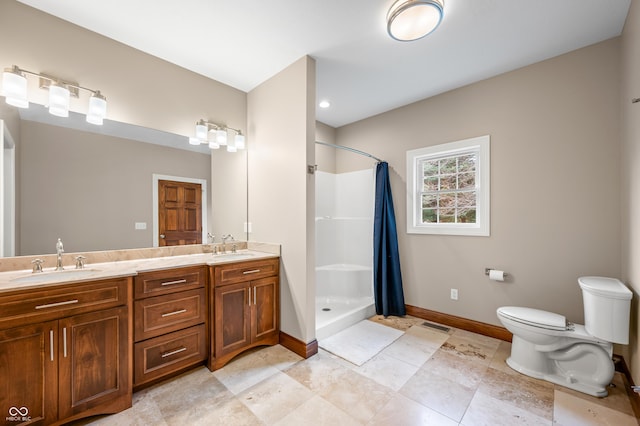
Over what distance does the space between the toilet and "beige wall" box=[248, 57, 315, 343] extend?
167 cm

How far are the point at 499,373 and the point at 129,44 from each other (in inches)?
155

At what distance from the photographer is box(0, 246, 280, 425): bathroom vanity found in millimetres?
1318

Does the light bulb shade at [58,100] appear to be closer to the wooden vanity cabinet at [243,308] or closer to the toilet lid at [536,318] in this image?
the wooden vanity cabinet at [243,308]

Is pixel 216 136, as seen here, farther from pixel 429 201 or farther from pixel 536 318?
pixel 536 318

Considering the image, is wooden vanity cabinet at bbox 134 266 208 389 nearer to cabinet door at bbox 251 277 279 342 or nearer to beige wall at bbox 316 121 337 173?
cabinet door at bbox 251 277 279 342

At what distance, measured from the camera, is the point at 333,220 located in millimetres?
3863

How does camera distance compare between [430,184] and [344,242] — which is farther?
[344,242]

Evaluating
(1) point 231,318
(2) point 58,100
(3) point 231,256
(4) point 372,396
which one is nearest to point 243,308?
(1) point 231,318

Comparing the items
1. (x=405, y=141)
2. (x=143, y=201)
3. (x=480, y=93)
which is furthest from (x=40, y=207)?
(x=480, y=93)

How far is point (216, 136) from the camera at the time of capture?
261cm

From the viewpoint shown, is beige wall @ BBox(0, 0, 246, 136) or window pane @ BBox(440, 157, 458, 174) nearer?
beige wall @ BBox(0, 0, 246, 136)

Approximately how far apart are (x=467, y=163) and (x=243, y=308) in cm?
270

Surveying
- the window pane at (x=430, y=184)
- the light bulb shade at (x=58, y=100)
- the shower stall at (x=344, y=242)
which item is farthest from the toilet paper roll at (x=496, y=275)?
the light bulb shade at (x=58, y=100)

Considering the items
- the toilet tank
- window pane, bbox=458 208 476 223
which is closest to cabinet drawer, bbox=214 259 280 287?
window pane, bbox=458 208 476 223
